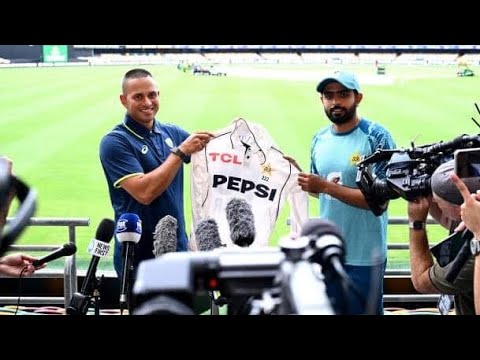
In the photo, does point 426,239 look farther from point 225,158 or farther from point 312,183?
point 225,158

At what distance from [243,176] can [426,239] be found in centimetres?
83

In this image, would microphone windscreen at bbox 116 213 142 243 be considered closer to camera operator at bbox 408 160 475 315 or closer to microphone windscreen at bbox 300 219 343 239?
camera operator at bbox 408 160 475 315

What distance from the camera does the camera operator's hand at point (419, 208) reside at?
2.51 metres

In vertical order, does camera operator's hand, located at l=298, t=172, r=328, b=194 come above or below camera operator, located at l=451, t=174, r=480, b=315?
above

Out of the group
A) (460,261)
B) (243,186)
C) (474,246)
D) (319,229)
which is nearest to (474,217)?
(474,246)

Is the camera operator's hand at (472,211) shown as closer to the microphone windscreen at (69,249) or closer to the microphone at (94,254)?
the microphone at (94,254)

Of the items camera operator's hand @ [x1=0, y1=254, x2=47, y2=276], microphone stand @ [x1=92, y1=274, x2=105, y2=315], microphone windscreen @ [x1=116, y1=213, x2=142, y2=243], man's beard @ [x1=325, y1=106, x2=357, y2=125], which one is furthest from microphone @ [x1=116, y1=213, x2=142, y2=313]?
man's beard @ [x1=325, y1=106, x2=357, y2=125]

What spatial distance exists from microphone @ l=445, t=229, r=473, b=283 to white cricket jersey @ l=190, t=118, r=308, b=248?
2.20 feet

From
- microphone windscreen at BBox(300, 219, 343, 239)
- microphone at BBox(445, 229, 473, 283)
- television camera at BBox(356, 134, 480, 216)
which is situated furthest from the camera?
television camera at BBox(356, 134, 480, 216)

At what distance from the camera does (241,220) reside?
9.31 feet

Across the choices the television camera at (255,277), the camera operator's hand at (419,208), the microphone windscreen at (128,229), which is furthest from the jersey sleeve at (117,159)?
the television camera at (255,277)

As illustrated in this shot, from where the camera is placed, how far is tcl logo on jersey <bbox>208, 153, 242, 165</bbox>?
288cm
